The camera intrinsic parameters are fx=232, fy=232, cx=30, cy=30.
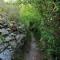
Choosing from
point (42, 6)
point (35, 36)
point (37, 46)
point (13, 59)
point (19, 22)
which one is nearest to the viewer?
point (42, 6)

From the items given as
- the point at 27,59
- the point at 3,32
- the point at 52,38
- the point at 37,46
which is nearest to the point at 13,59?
the point at 27,59

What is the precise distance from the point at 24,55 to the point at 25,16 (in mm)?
894

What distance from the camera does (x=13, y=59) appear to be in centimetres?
405

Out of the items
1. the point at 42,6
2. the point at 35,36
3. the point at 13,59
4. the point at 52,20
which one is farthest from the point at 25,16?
the point at 52,20

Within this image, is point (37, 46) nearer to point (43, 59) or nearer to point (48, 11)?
point (43, 59)

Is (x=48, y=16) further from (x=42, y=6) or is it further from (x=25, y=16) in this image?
(x=25, y=16)

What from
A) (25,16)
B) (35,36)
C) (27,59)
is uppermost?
(25,16)

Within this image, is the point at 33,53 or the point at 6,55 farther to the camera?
the point at 33,53

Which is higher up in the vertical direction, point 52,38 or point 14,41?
point 52,38

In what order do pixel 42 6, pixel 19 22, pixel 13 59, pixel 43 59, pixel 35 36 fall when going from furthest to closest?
→ pixel 19 22
pixel 35 36
pixel 13 59
pixel 43 59
pixel 42 6

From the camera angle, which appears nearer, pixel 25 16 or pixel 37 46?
pixel 37 46

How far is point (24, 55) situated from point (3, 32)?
0.89m

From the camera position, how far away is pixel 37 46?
4.32 meters

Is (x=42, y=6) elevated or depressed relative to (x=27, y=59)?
elevated
